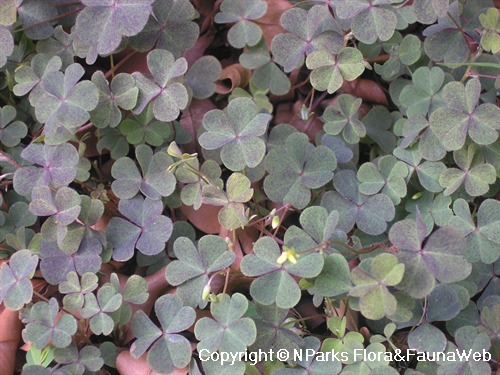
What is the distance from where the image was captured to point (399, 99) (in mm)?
1762

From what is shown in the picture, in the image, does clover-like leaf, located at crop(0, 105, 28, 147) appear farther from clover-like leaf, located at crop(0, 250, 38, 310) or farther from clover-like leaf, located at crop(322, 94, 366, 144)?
clover-like leaf, located at crop(322, 94, 366, 144)

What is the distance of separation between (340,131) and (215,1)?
0.70m

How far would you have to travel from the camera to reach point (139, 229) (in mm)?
1604

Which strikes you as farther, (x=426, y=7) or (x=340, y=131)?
(x=340, y=131)

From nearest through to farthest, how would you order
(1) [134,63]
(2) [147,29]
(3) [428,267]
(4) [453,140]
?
1. (3) [428,267]
2. (4) [453,140]
3. (2) [147,29]
4. (1) [134,63]

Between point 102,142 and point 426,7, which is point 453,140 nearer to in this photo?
point 426,7

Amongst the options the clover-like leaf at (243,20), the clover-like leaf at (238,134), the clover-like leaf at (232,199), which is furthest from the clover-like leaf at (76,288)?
the clover-like leaf at (243,20)

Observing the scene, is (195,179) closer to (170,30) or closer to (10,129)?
(170,30)

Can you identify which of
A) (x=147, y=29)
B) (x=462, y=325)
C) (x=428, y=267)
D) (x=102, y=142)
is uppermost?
(x=147, y=29)

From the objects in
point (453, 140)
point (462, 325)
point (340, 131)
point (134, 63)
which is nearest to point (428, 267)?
point (462, 325)

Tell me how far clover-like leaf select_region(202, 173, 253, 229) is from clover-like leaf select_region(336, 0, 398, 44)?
1.79ft

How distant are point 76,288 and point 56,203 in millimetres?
240

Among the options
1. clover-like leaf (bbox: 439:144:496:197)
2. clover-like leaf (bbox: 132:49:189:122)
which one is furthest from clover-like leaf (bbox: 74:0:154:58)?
clover-like leaf (bbox: 439:144:496:197)

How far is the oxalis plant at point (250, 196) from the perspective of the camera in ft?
4.59
